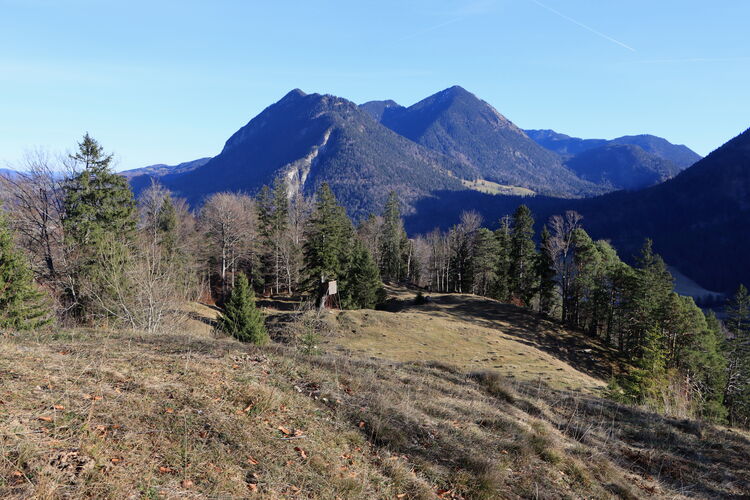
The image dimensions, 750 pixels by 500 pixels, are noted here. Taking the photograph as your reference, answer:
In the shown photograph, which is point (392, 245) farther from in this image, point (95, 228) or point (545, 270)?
point (95, 228)

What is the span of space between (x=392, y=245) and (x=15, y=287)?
196 feet

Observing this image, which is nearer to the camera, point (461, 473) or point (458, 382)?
point (461, 473)

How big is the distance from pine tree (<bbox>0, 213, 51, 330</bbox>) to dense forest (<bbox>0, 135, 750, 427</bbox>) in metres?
0.07

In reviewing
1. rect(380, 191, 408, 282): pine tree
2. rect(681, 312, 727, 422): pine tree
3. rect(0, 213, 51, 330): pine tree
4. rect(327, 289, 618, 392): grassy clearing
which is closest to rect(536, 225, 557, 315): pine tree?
rect(327, 289, 618, 392): grassy clearing

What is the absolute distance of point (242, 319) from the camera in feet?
70.0

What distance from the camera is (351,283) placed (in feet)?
151

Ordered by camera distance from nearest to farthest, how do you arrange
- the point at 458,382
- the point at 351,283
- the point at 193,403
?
the point at 193,403
the point at 458,382
the point at 351,283

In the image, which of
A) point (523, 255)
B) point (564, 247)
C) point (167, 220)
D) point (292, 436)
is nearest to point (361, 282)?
point (564, 247)

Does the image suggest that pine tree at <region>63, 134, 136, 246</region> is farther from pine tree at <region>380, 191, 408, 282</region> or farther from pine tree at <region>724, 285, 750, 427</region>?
pine tree at <region>724, 285, 750, 427</region>

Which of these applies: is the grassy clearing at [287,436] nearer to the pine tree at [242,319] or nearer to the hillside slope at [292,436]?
the hillside slope at [292,436]

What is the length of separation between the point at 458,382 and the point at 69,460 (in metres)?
8.73

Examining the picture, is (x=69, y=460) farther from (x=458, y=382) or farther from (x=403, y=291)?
(x=403, y=291)

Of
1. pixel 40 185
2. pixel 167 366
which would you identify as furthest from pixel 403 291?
pixel 167 366

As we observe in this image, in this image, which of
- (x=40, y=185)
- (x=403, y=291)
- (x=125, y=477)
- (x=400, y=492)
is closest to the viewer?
(x=125, y=477)
